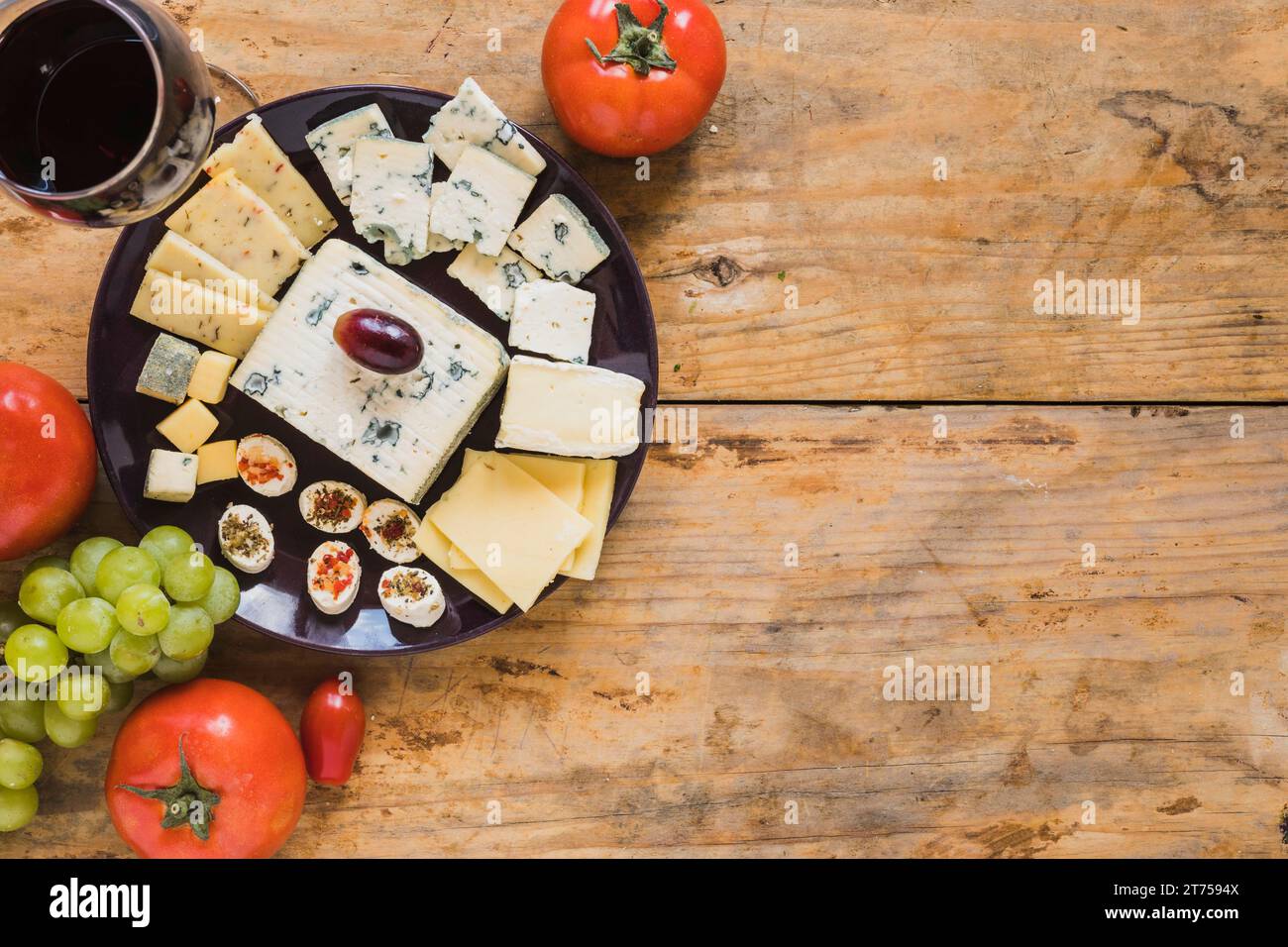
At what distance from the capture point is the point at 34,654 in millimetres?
1196

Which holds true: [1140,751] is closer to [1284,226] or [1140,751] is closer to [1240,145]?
[1284,226]

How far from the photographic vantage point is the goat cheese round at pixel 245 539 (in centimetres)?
138

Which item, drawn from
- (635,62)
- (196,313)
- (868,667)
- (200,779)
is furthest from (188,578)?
(868,667)

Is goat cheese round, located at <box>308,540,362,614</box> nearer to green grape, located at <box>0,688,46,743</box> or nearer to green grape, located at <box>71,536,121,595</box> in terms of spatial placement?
green grape, located at <box>71,536,121,595</box>

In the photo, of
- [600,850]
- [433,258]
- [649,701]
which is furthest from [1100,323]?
[600,850]

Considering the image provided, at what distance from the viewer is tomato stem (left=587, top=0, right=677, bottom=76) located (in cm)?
128

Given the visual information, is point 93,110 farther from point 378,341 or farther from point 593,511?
point 593,511

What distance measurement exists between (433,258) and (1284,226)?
1.33 metres

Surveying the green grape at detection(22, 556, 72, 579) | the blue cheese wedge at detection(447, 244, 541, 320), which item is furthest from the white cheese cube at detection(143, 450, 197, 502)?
the blue cheese wedge at detection(447, 244, 541, 320)

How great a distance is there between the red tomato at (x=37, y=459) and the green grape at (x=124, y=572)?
0.36 feet

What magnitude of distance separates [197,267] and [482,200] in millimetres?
399

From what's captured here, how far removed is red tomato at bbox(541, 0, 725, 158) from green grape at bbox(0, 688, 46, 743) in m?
1.07

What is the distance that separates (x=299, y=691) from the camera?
1.48 m

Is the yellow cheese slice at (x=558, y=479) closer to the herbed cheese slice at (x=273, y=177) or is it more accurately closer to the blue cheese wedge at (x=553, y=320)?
the blue cheese wedge at (x=553, y=320)
